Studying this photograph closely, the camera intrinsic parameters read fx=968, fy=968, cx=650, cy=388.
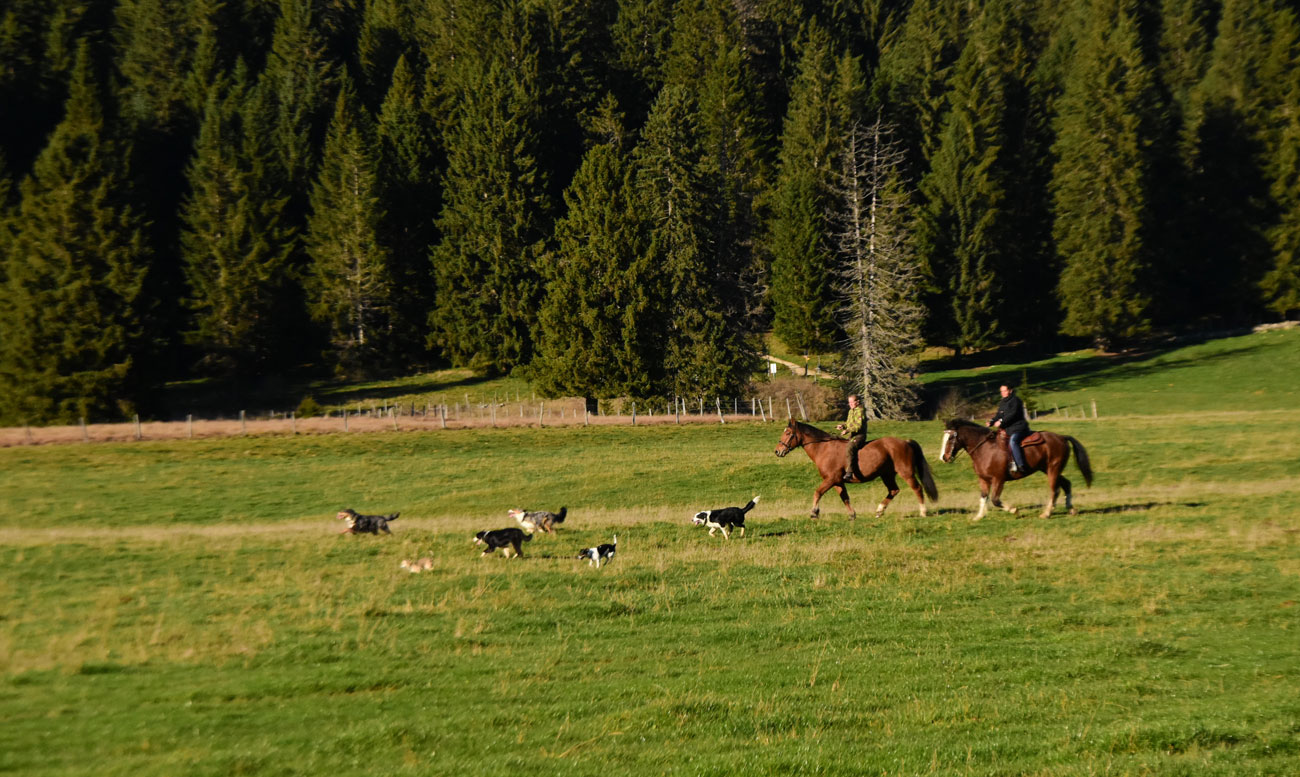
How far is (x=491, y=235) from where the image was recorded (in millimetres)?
81688

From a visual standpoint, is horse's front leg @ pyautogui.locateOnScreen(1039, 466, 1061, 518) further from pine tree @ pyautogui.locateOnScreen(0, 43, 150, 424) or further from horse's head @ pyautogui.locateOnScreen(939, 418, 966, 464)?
pine tree @ pyautogui.locateOnScreen(0, 43, 150, 424)

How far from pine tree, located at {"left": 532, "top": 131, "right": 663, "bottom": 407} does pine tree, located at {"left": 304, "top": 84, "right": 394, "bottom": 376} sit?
2333 centimetres

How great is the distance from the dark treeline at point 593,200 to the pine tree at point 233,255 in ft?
0.90

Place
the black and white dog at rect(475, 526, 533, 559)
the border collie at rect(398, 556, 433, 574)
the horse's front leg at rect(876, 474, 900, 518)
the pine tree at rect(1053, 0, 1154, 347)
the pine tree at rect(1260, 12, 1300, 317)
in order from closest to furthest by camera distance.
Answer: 1. the border collie at rect(398, 556, 433, 574)
2. the black and white dog at rect(475, 526, 533, 559)
3. the horse's front leg at rect(876, 474, 900, 518)
4. the pine tree at rect(1053, 0, 1154, 347)
5. the pine tree at rect(1260, 12, 1300, 317)

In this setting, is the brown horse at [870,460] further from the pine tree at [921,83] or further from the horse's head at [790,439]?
the pine tree at [921,83]

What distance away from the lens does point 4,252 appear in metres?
71.6

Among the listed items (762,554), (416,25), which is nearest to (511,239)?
(416,25)

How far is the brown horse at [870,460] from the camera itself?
1023 inches

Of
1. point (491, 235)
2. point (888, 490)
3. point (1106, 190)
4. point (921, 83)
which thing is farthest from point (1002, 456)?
point (921, 83)

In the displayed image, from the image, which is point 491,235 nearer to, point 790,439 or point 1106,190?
point 1106,190

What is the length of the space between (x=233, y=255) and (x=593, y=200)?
3370 cm

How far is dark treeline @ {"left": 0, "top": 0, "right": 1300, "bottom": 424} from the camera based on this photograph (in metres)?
66.4

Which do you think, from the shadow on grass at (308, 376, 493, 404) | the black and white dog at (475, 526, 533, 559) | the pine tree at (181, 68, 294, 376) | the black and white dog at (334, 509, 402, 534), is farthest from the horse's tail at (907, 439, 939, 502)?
the pine tree at (181, 68, 294, 376)

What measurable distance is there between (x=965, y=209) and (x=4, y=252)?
76.4m
